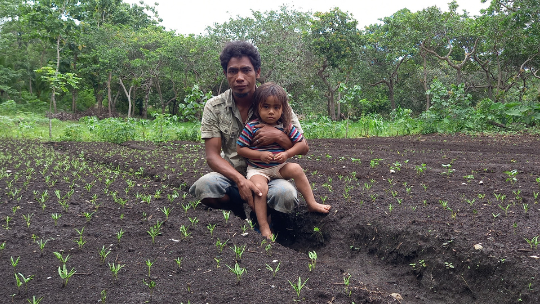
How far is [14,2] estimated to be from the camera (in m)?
31.4

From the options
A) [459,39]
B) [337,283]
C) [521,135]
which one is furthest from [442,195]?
[459,39]

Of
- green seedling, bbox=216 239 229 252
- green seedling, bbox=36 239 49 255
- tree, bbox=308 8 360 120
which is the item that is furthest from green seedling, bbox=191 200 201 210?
tree, bbox=308 8 360 120

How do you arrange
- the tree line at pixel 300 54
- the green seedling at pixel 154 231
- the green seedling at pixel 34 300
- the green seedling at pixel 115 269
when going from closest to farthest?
the green seedling at pixel 34 300, the green seedling at pixel 115 269, the green seedling at pixel 154 231, the tree line at pixel 300 54

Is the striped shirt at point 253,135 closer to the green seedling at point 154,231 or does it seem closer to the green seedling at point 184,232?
the green seedling at point 184,232

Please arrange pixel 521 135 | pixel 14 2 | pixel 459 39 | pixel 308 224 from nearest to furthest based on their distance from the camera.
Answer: pixel 308 224 → pixel 521 135 → pixel 459 39 → pixel 14 2

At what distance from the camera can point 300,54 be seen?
82.9ft

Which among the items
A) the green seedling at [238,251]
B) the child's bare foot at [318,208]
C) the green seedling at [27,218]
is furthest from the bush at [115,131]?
the green seedling at [238,251]

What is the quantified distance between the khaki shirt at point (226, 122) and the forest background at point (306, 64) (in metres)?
8.14

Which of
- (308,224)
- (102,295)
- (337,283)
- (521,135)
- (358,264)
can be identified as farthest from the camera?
(521,135)

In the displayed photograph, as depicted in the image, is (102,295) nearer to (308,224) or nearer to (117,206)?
(117,206)

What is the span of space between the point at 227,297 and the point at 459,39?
26246mm

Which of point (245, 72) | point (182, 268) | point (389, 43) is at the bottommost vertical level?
point (182, 268)

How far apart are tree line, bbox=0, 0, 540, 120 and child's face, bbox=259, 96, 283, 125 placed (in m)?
16.1

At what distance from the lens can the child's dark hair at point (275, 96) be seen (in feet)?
11.5
